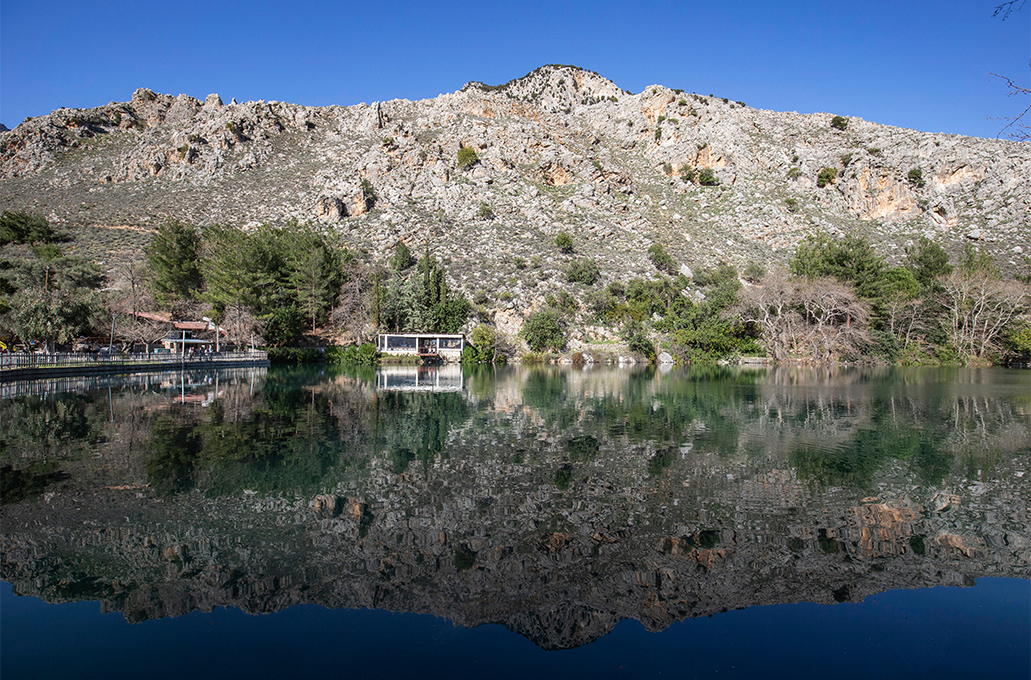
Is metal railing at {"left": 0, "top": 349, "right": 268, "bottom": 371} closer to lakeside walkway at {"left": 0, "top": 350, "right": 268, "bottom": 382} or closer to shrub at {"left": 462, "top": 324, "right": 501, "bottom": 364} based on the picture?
lakeside walkway at {"left": 0, "top": 350, "right": 268, "bottom": 382}

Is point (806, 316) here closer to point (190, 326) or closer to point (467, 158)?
point (467, 158)

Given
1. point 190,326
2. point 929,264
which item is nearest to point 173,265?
point 190,326

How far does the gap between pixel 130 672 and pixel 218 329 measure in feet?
136

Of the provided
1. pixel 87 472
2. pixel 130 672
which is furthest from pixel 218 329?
pixel 130 672

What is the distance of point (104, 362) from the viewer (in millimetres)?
29766

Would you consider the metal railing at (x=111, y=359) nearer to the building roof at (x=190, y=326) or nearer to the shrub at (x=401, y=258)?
the building roof at (x=190, y=326)

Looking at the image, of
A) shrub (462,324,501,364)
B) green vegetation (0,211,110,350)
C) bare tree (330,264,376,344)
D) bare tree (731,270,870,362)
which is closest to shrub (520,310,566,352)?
shrub (462,324,501,364)

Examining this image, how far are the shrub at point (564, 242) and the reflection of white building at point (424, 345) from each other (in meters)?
15.8

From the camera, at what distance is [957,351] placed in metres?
46.5

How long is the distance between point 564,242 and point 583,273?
16.8ft

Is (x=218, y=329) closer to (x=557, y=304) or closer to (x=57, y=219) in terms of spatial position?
(x=557, y=304)

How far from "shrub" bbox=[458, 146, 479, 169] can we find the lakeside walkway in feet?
113

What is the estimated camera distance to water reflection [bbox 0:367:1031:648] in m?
5.55

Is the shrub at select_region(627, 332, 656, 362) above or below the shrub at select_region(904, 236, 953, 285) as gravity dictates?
below
